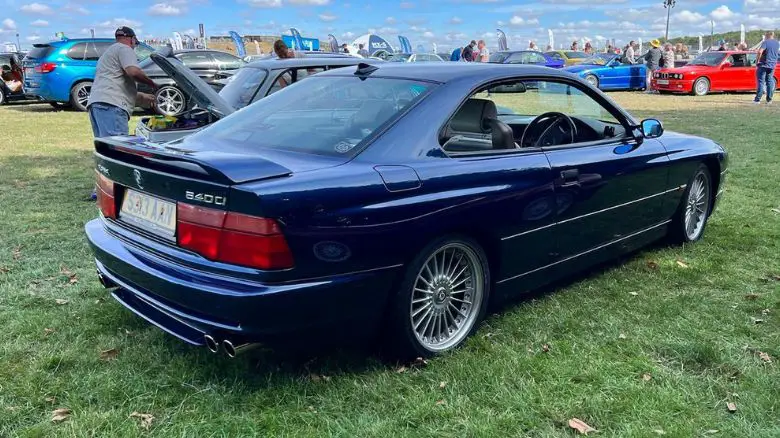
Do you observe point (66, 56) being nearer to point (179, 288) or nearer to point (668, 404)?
point (179, 288)

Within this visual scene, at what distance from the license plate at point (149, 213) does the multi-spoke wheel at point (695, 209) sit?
358 cm

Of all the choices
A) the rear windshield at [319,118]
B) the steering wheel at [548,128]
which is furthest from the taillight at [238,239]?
the steering wheel at [548,128]

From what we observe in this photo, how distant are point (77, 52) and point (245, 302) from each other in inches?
582

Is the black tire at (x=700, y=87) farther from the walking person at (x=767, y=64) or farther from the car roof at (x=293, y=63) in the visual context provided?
the car roof at (x=293, y=63)

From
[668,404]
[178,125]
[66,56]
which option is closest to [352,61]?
[178,125]

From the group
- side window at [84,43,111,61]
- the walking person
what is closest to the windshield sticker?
side window at [84,43,111,61]

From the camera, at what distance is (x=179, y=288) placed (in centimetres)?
258

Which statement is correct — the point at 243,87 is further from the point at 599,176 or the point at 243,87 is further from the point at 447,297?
the point at 447,297

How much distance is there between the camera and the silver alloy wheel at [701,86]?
20.5 metres

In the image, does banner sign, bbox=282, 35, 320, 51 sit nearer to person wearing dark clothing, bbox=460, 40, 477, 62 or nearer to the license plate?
person wearing dark clothing, bbox=460, 40, 477, 62

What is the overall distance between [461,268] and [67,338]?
6.58 feet

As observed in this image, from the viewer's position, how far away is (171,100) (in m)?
13.2

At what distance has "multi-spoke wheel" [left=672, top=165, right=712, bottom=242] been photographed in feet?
15.6

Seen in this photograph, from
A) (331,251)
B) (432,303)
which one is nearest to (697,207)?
(432,303)
